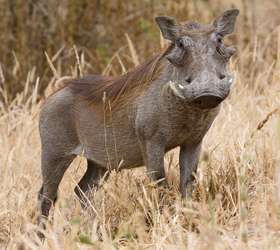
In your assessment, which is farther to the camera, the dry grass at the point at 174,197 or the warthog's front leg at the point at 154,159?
the warthog's front leg at the point at 154,159

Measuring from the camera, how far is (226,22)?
5211mm

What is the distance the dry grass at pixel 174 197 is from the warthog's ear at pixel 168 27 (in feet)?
2.18

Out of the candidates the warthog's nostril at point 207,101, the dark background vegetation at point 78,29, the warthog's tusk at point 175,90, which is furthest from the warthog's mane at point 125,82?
the dark background vegetation at point 78,29

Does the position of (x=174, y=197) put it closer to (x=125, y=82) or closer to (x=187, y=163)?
(x=187, y=163)

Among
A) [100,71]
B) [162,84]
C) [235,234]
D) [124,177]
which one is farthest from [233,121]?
[100,71]

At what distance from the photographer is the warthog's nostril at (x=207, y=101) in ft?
15.5

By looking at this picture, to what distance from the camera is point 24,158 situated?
6.96 m

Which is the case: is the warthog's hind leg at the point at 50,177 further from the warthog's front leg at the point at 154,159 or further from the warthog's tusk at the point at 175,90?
the warthog's tusk at the point at 175,90

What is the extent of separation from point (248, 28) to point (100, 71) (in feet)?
4.91

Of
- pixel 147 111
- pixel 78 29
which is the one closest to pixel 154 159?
pixel 147 111

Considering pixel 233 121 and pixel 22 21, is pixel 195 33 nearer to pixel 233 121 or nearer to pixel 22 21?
pixel 233 121

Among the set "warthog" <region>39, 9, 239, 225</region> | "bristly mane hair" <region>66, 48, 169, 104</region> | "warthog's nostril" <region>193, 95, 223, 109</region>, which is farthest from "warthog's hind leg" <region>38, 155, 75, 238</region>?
"warthog's nostril" <region>193, 95, 223, 109</region>

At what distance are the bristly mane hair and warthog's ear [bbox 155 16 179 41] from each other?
0.13 m

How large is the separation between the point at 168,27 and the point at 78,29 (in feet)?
15.2
